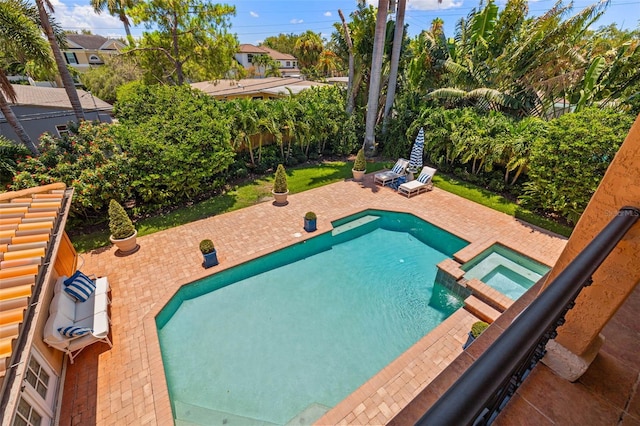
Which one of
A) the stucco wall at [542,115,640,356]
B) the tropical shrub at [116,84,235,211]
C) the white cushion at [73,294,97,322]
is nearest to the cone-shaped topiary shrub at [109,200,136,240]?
the tropical shrub at [116,84,235,211]

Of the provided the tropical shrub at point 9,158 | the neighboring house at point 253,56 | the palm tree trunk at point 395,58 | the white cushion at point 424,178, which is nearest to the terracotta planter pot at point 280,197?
the white cushion at point 424,178

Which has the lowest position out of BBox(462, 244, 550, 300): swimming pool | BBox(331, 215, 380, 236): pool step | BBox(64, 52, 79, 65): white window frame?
BBox(331, 215, 380, 236): pool step

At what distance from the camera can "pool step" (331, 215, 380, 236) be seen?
13.2 metres

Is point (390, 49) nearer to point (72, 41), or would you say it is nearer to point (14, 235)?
point (14, 235)

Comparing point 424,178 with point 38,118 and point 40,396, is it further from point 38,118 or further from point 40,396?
point 38,118

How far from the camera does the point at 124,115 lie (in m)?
16.7

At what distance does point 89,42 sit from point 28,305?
8419cm

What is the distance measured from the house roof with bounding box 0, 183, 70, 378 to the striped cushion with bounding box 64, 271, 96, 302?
5.50 ft

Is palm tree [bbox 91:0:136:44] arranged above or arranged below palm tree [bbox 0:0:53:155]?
above

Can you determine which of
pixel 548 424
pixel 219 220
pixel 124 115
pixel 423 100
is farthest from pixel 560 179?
pixel 124 115

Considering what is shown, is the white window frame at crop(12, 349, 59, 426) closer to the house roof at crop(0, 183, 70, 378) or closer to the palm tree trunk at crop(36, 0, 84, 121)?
the house roof at crop(0, 183, 70, 378)

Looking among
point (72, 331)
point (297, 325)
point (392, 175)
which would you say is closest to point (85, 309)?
point (72, 331)

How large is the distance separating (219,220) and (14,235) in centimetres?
742

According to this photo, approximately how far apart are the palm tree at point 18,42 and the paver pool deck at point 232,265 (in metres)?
7.42
